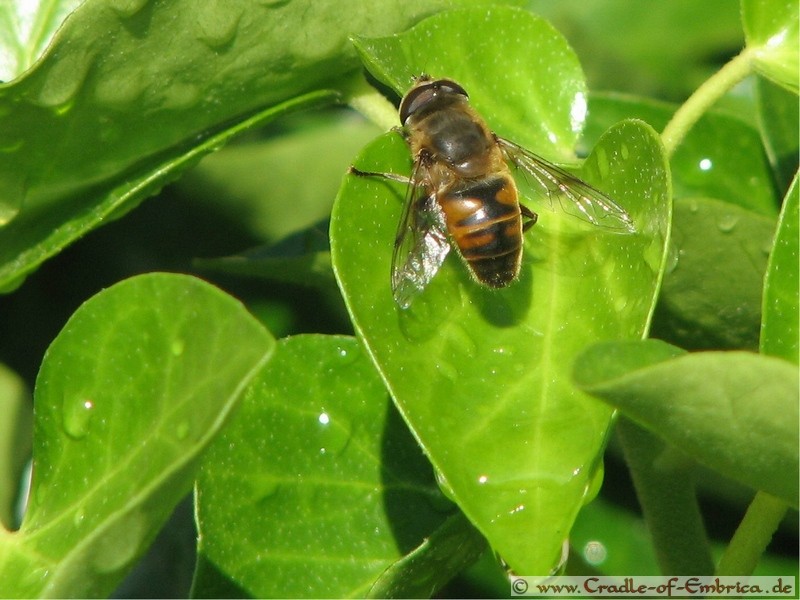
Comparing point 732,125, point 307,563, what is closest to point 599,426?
point 307,563

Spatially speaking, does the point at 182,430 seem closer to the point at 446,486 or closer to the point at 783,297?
the point at 446,486

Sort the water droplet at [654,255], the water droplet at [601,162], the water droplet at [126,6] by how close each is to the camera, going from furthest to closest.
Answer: the water droplet at [601,162]
the water droplet at [126,6]
the water droplet at [654,255]

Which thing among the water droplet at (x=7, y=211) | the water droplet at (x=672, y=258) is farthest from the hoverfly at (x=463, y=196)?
the water droplet at (x=7, y=211)

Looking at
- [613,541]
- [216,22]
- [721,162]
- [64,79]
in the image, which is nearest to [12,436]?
[64,79]

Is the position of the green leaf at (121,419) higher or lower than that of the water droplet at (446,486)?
higher

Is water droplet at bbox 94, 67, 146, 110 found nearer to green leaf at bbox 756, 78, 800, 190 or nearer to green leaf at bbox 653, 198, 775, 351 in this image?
green leaf at bbox 653, 198, 775, 351

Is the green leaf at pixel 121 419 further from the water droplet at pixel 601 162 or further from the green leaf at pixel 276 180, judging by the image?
the green leaf at pixel 276 180

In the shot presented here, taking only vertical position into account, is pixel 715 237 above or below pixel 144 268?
above

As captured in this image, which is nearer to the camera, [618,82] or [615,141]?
[615,141]

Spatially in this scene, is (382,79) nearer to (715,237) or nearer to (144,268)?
(715,237)
